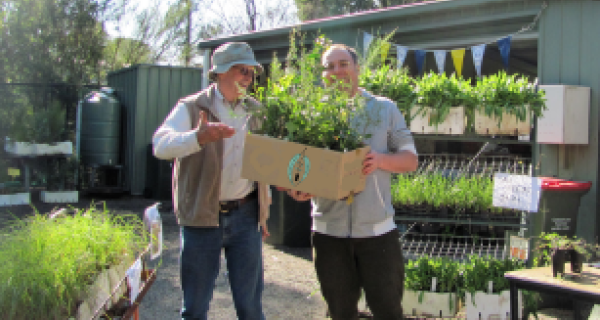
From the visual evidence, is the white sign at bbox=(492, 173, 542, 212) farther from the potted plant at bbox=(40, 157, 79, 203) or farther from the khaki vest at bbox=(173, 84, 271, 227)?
the potted plant at bbox=(40, 157, 79, 203)

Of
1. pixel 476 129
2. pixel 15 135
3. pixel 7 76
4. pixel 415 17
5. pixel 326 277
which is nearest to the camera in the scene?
pixel 326 277

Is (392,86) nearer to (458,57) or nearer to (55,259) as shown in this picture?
(458,57)

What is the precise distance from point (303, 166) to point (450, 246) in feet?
7.73

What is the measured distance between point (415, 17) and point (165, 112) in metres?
6.97

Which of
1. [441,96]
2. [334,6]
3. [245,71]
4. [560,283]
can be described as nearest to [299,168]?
[245,71]

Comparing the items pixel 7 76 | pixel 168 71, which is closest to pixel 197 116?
pixel 168 71

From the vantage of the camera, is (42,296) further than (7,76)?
No

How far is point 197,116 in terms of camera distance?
2.51 meters

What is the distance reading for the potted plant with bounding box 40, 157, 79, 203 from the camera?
9797 millimetres

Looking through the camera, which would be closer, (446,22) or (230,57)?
(230,57)

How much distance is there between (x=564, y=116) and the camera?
16.2 ft

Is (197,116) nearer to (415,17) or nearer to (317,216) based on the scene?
(317,216)

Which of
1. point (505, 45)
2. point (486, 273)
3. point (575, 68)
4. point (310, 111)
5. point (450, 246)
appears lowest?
point (486, 273)

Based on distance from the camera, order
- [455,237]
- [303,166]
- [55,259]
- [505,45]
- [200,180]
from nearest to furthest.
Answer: [55,259]
[303,166]
[200,180]
[455,237]
[505,45]
